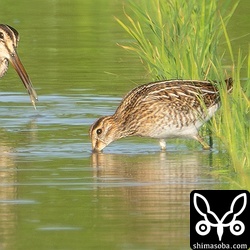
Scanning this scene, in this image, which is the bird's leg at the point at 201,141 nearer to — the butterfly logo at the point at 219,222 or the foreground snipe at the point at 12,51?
the foreground snipe at the point at 12,51

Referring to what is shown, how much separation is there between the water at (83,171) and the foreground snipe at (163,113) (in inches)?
7.0

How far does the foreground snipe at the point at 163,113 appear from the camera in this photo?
12836mm

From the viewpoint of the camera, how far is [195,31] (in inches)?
521

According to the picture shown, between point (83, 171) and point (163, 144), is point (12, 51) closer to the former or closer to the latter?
point (163, 144)

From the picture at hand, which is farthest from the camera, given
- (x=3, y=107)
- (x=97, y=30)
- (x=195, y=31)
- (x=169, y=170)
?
(x=97, y=30)

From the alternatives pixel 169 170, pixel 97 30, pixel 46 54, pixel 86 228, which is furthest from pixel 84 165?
pixel 97 30

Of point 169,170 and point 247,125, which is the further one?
point 169,170

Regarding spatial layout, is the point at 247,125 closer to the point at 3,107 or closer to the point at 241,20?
the point at 3,107

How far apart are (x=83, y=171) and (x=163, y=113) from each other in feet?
4.92

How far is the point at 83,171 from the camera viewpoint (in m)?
11.8

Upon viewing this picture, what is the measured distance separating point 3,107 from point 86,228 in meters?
6.73

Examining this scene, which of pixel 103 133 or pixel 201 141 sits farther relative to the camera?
pixel 103 133

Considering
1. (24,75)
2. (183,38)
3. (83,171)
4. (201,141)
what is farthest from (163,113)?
(24,75)

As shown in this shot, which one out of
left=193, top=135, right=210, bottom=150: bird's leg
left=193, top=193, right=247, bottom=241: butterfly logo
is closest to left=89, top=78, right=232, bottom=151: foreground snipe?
left=193, top=135, right=210, bottom=150: bird's leg
